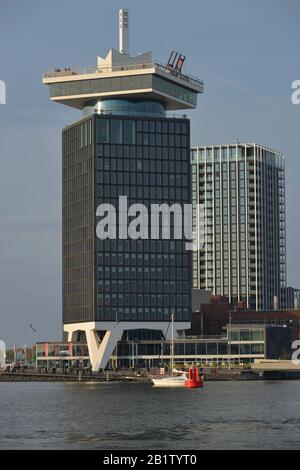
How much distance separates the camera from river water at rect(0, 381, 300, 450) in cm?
10338

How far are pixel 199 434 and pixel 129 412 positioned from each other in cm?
3796

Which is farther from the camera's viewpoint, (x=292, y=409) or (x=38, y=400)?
(x=38, y=400)

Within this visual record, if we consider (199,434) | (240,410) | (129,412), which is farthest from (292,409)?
(199,434)

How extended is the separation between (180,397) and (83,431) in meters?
74.3

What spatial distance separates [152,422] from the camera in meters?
129

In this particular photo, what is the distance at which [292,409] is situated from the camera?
15050 centimetres

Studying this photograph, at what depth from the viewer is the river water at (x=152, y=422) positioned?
103375mm

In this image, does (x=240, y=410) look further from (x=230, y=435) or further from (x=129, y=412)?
(x=230, y=435)
